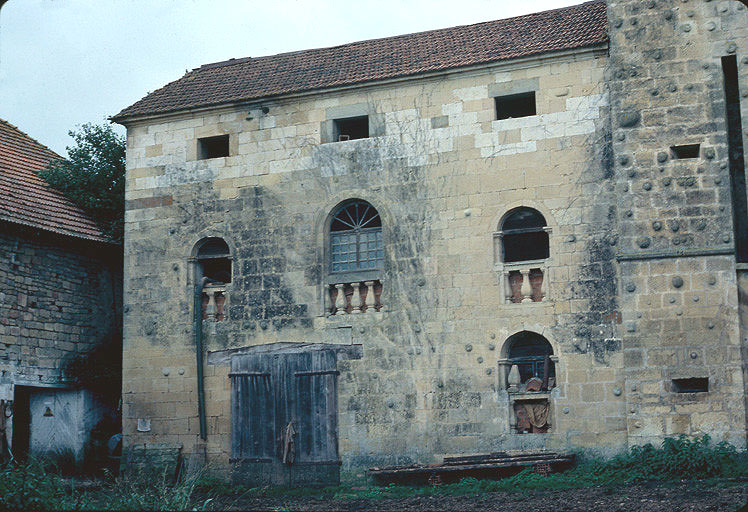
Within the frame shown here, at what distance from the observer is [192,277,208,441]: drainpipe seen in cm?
2064

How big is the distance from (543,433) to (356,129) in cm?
694

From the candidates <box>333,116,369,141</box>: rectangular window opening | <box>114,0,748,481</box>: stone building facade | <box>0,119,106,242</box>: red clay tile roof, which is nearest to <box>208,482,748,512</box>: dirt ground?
<box>114,0,748,481</box>: stone building facade

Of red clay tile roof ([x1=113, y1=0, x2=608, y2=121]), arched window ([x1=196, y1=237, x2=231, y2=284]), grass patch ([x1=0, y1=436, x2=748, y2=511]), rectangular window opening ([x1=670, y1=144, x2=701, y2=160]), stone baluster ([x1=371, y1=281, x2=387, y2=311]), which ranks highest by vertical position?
red clay tile roof ([x1=113, y1=0, x2=608, y2=121])

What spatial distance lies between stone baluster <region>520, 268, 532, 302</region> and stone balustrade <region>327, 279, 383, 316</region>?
2635mm

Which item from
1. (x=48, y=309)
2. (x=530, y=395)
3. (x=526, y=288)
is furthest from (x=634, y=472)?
(x=48, y=309)

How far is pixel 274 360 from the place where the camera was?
20.5m

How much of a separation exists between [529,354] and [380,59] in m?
6.63

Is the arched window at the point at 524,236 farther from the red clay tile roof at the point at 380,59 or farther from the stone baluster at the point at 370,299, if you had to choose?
the red clay tile roof at the point at 380,59

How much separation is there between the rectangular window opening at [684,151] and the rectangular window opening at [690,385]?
3.69 meters

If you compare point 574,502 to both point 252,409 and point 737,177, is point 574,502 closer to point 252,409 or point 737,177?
point 737,177

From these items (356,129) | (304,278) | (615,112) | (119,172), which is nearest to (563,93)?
(615,112)

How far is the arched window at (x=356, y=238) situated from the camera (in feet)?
66.5

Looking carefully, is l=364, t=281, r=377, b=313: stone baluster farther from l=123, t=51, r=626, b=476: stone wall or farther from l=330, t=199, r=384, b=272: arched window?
l=330, t=199, r=384, b=272: arched window

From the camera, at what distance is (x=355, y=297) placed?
2009 cm
